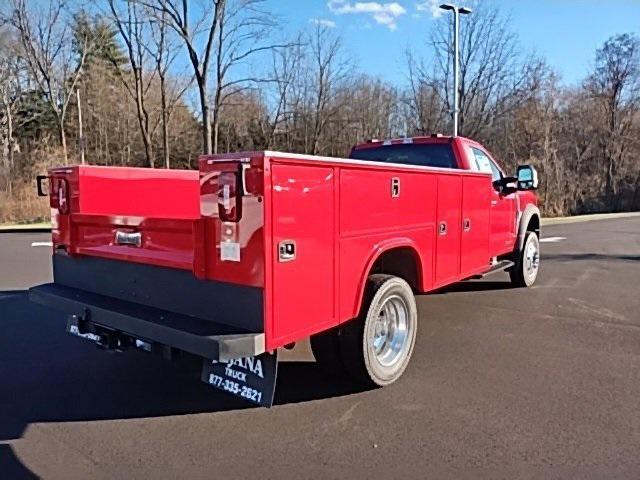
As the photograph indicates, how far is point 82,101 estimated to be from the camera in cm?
3931

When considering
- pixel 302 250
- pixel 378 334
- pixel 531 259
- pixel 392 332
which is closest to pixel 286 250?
pixel 302 250

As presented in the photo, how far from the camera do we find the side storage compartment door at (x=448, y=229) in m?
5.01

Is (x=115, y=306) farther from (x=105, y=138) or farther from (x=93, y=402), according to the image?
(x=105, y=138)

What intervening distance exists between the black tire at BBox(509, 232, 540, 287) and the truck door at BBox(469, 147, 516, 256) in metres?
0.66

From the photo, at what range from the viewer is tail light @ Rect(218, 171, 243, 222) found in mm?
3094

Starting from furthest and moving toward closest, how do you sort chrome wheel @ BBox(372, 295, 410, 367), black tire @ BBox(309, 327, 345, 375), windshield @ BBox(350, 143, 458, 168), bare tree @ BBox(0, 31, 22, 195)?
bare tree @ BBox(0, 31, 22, 195), windshield @ BBox(350, 143, 458, 168), chrome wheel @ BBox(372, 295, 410, 367), black tire @ BBox(309, 327, 345, 375)

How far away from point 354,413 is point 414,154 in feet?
12.2

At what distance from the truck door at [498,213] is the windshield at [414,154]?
1.04 ft

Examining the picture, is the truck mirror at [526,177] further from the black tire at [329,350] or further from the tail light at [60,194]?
the tail light at [60,194]

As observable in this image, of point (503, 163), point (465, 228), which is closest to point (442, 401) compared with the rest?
point (465, 228)

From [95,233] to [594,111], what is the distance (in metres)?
42.8

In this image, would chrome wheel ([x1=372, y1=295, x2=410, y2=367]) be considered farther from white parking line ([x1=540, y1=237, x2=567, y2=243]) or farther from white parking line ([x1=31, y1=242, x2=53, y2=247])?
white parking line ([x1=31, y1=242, x2=53, y2=247])

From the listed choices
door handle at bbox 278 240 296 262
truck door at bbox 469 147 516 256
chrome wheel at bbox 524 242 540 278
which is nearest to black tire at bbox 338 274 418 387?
door handle at bbox 278 240 296 262

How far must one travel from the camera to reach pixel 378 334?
4.51 meters
